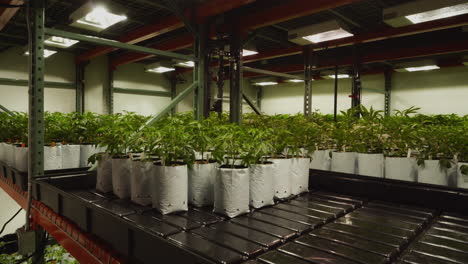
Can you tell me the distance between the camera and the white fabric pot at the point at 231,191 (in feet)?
4.65

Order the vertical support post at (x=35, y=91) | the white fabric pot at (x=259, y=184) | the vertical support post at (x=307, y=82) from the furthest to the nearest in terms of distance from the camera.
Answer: the vertical support post at (x=307, y=82) → the vertical support post at (x=35, y=91) → the white fabric pot at (x=259, y=184)

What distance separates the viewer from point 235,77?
3348 millimetres

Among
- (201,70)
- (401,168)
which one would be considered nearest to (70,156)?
(201,70)

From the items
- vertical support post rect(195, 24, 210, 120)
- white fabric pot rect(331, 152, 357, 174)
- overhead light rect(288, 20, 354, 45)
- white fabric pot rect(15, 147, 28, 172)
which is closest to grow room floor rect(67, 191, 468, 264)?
white fabric pot rect(331, 152, 357, 174)

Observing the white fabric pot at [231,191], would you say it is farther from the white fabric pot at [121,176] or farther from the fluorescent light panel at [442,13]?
the fluorescent light panel at [442,13]

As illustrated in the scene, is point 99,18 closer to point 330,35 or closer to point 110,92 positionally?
point 330,35

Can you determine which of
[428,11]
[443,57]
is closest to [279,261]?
[428,11]

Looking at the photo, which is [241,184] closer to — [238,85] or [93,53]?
[238,85]

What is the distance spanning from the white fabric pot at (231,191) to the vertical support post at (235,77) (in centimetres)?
199

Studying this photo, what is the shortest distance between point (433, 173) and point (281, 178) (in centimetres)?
118

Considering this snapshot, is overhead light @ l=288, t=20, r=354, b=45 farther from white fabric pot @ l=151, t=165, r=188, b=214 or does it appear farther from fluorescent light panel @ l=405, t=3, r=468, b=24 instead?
white fabric pot @ l=151, t=165, r=188, b=214

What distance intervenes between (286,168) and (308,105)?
9.23ft

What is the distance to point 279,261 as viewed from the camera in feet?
3.21

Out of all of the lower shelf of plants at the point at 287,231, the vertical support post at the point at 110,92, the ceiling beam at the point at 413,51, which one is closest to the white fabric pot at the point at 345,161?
the lower shelf of plants at the point at 287,231
